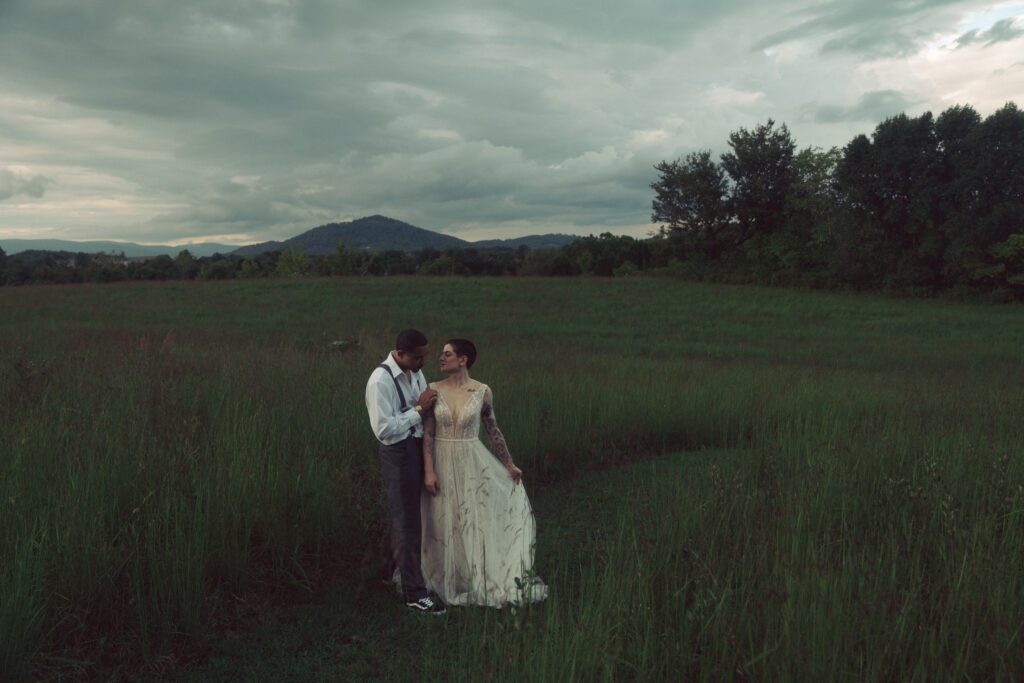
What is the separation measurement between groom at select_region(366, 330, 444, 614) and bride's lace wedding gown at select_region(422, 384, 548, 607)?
0.55ft

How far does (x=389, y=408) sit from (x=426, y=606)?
1558mm

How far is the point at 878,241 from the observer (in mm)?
44531

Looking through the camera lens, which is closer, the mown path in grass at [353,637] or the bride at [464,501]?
the mown path in grass at [353,637]

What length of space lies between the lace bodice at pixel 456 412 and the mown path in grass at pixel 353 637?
129 centimetres

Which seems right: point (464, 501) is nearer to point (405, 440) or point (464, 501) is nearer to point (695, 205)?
point (405, 440)

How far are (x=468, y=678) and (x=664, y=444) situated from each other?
6697 millimetres

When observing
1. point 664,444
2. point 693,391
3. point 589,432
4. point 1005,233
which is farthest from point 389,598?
point 1005,233

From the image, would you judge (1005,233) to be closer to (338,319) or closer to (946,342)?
(946,342)

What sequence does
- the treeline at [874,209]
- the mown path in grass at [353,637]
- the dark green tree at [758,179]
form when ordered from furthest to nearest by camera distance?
1. the dark green tree at [758,179]
2. the treeline at [874,209]
3. the mown path in grass at [353,637]

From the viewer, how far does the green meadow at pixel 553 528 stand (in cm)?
348

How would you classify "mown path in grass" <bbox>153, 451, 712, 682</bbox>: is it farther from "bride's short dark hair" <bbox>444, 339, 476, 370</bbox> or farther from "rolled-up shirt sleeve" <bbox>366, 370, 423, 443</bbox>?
"bride's short dark hair" <bbox>444, 339, 476, 370</bbox>

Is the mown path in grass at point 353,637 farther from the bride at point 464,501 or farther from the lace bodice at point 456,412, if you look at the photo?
the lace bodice at point 456,412

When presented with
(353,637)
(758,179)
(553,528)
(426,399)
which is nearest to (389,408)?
(426,399)

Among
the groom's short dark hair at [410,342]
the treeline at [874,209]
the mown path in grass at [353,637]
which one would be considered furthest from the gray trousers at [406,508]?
the treeline at [874,209]
